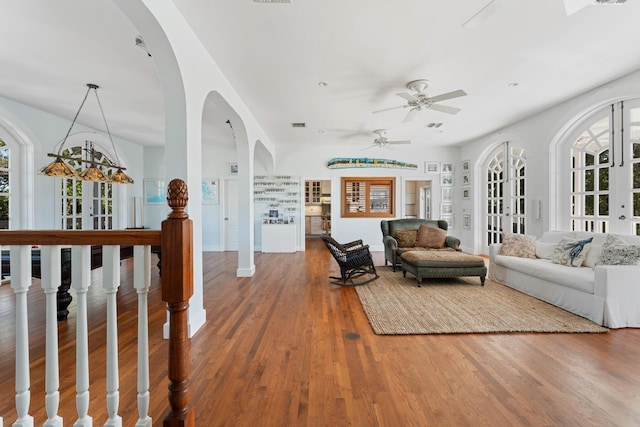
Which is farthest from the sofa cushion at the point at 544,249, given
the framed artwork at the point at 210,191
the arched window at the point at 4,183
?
the arched window at the point at 4,183

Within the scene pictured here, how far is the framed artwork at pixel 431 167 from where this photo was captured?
8055 mm

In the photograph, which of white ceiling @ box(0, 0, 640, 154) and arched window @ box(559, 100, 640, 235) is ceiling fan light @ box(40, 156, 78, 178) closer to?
white ceiling @ box(0, 0, 640, 154)

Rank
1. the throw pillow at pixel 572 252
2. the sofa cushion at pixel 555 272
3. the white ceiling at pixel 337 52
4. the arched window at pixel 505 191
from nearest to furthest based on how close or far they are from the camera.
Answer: the white ceiling at pixel 337 52
the sofa cushion at pixel 555 272
the throw pillow at pixel 572 252
the arched window at pixel 505 191

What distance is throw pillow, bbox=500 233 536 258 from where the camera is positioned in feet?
14.3

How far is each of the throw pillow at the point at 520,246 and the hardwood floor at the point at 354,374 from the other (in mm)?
1625

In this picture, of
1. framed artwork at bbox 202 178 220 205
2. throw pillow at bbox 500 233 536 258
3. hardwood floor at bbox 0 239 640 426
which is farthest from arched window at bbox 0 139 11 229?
throw pillow at bbox 500 233 536 258

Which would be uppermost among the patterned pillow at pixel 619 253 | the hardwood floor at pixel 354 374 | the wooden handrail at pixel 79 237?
the wooden handrail at pixel 79 237

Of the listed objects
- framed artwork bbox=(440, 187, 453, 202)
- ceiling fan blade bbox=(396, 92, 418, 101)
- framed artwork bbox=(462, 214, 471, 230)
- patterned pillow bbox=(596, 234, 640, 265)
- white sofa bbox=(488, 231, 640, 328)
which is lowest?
white sofa bbox=(488, 231, 640, 328)

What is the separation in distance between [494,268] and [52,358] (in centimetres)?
514

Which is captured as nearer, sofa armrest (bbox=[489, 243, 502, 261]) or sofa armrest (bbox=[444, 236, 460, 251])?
sofa armrest (bbox=[489, 243, 502, 261])

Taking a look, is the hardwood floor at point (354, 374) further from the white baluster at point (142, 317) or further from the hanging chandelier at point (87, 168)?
the hanging chandelier at point (87, 168)

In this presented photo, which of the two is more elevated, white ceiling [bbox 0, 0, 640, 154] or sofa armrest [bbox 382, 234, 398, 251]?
white ceiling [bbox 0, 0, 640, 154]

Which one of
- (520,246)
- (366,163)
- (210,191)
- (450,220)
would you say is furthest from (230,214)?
(520,246)

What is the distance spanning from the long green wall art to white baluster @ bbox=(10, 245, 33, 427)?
708 centimetres
